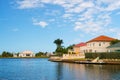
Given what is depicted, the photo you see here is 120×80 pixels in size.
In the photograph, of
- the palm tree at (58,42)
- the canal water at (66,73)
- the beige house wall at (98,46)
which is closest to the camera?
the canal water at (66,73)

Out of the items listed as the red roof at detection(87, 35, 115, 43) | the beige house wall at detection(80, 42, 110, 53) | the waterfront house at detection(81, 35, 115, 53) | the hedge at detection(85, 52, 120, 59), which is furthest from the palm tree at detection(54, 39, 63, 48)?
the hedge at detection(85, 52, 120, 59)

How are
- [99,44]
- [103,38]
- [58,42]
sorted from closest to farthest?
[99,44] → [103,38] → [58,42]

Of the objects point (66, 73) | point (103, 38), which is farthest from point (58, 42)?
point (66, 73)

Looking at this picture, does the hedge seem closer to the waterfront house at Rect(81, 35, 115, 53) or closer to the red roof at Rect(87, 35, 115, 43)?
the waterfront house at Rect(81, 35, 115, 53)

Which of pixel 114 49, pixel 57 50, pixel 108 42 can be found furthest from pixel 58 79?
pixel 57 50

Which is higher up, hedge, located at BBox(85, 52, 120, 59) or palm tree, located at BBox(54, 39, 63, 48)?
palm tree, located at BBox(54, 39, 63, 48)

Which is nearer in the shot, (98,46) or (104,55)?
(104,55)

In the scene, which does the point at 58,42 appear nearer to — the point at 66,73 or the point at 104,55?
the point at 104,55

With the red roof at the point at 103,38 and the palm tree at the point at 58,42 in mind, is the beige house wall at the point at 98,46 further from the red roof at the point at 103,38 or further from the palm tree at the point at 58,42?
the palm tree at the point at 58,42

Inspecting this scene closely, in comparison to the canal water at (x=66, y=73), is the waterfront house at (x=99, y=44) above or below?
above

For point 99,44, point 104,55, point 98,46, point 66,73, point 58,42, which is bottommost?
point 66,73

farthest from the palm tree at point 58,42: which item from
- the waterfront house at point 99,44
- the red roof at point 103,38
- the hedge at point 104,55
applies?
the hedge at point 104,55

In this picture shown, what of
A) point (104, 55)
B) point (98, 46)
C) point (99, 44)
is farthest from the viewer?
point (98, 46)

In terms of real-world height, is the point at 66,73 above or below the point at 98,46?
below
